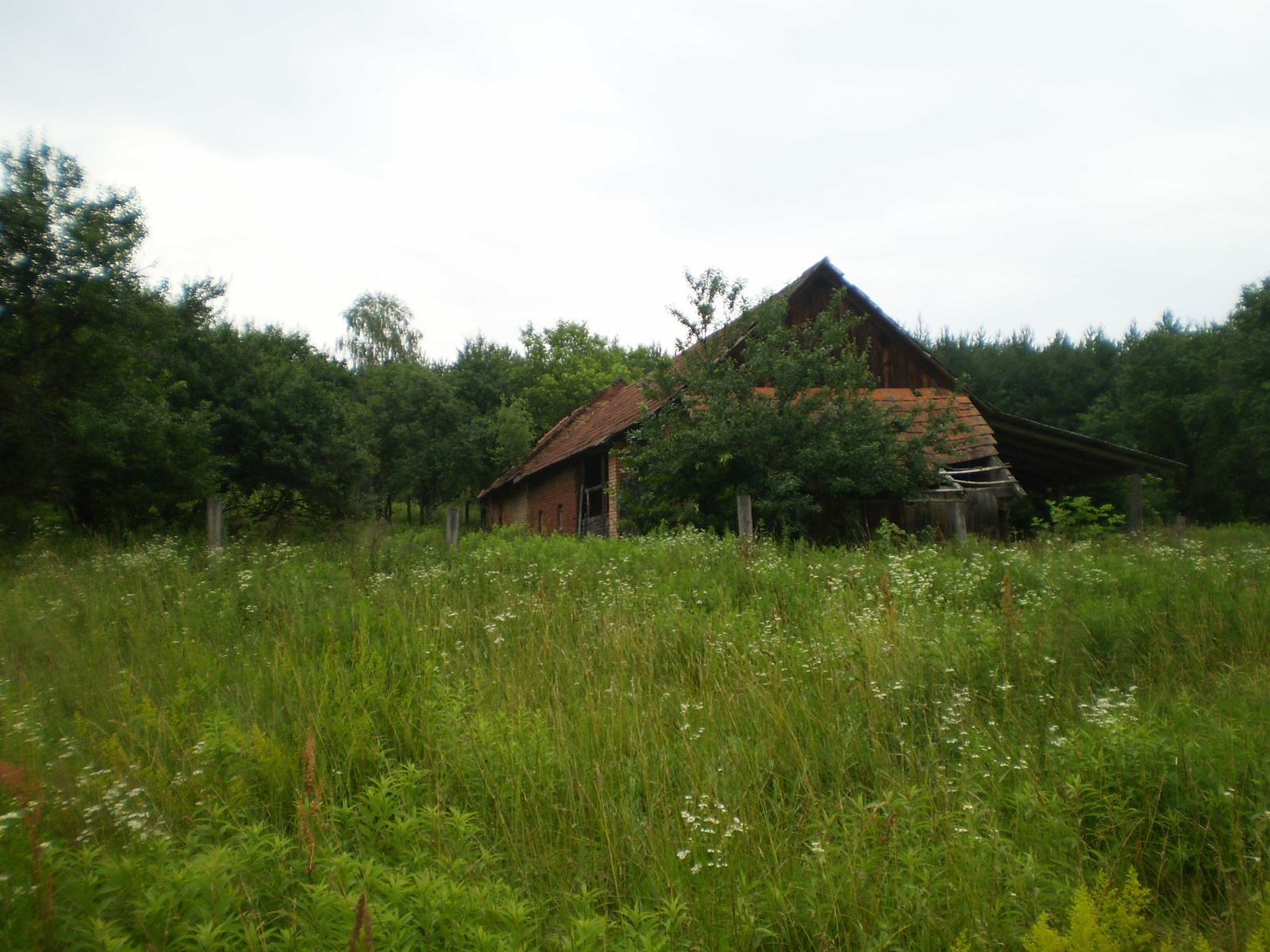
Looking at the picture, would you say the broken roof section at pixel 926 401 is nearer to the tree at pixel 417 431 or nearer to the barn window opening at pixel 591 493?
the barn window opening at pixel 591 493

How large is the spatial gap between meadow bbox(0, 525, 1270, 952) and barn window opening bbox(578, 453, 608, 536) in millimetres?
13394

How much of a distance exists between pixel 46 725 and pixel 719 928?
11.0ft

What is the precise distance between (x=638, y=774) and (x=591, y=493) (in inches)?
677

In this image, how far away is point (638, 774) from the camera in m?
3.22

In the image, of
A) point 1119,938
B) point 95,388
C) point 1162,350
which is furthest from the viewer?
point 1162,350

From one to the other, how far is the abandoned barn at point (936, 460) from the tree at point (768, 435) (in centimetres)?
68

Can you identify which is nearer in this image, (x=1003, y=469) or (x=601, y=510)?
(x=1003, y=469)

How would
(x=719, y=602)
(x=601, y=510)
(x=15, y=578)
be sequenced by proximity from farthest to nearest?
(x=601, y=510) < (x=15, y=578) < (x=719, y=602)

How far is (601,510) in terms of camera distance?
1944 cm

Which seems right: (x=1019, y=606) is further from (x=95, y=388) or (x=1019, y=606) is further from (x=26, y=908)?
(x=95, y=388)

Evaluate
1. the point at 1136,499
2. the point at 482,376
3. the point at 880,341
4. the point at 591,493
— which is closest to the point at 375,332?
the point at 482,376

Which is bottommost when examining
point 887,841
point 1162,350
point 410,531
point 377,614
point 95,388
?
point 887,841

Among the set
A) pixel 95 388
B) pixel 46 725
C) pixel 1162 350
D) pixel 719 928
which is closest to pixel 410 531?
pixel 46 725

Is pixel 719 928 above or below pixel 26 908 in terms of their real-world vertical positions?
below
